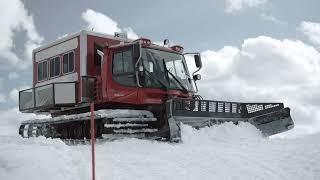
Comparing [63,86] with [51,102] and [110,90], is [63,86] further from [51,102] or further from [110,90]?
[110,90]

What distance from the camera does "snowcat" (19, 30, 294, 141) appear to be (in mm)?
12961

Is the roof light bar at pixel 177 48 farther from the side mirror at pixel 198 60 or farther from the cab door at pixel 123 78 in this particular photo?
the cab door at pixel 123 78

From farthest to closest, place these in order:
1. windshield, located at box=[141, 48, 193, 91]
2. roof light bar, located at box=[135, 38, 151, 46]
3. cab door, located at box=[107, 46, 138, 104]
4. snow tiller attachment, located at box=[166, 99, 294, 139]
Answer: roof light bar, located at box=[135, 38, 151, 46]
windshield, located at box=[141, 48, 193, 91]
cab door, located at box=[107, 46, 138, 104]
snow tiller attachment, located at box=[166, 99, 294, 139]

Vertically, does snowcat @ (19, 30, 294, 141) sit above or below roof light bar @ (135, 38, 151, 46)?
below

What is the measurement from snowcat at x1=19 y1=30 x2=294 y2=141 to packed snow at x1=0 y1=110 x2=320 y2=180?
4.95 ft

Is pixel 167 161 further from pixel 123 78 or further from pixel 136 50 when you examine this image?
pixel 123 78

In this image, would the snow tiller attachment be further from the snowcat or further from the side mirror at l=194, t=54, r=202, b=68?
the side mirror at l=194, t=54, r=202, b=68

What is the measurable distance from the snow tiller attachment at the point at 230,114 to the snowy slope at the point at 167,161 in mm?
1518

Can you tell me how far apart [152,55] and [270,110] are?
4161mm

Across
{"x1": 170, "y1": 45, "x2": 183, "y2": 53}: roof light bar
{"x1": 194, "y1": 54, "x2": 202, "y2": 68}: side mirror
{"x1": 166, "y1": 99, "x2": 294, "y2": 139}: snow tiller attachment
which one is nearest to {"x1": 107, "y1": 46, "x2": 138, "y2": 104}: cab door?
{"x1": 166, "y1": 99, "x2": 294, "y2": 139}: snow tiller attachment

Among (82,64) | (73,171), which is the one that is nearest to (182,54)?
(82,64)

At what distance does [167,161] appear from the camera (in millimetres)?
9266

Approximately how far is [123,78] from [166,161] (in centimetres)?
498

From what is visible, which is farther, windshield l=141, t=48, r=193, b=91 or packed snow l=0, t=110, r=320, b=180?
windshield l=141, t=48, r=193, b=91
